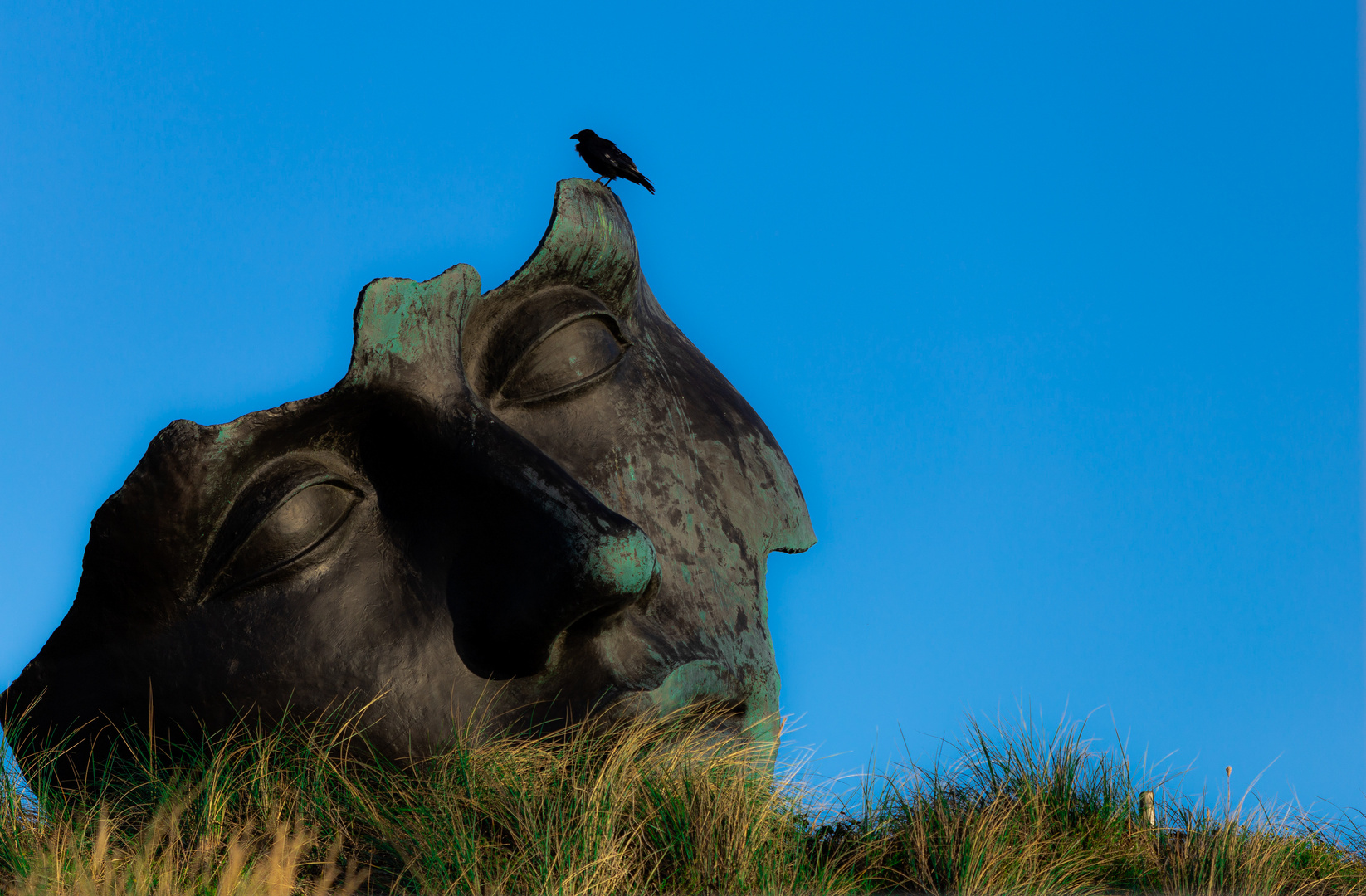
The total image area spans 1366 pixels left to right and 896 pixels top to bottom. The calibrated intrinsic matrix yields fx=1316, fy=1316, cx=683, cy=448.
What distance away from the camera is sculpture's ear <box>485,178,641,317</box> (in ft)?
13.4

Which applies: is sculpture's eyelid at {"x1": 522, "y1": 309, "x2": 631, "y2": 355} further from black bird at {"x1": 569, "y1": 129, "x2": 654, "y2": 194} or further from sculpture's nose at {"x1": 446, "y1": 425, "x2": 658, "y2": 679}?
black bird at {"x1": 569, "y1": 129, "x2": 654, "y2": 194}

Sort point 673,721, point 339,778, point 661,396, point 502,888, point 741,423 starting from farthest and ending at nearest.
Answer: point 741,423, point 661,396, point 673,721, point 339,778, point 502,888

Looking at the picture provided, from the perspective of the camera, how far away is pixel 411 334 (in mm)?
3639

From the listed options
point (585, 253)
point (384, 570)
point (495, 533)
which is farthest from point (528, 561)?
point (585, 253)

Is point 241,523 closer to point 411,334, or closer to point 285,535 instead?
point 285,535

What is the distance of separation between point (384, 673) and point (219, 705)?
47 cm

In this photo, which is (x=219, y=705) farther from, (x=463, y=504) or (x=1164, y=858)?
(x=1164, y=858)

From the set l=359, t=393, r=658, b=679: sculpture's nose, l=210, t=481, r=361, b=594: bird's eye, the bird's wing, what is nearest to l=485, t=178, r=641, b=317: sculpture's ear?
the bird's wing

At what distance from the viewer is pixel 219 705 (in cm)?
366

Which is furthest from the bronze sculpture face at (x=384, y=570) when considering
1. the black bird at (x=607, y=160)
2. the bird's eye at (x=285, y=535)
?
the black bird at (x=607, y=160)

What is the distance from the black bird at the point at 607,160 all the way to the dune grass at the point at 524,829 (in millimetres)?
1973

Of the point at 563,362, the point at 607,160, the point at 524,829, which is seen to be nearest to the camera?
the point at 524,829

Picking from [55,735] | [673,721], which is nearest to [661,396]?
[673,721]

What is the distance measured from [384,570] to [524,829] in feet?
2.89
